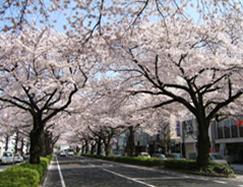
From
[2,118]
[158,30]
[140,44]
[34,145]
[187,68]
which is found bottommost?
[34,145]

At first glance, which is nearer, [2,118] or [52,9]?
[52,9]

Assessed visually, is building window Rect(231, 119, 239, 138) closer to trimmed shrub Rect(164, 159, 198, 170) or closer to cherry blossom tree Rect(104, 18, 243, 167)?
trimmed shrub Rect(164, 159, 198, 170)

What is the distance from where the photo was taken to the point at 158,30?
1297 cm

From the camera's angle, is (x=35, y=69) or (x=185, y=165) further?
(x=185, y=165)

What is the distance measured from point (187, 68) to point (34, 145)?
9737 mm

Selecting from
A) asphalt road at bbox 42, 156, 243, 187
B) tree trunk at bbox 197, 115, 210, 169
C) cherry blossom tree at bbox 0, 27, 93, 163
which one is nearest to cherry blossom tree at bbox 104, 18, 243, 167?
tree trunk at bbox 197, 115, 210, 169

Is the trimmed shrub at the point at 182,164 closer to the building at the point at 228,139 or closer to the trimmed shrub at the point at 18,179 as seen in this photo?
the trimmed shrub at the point at 18,179

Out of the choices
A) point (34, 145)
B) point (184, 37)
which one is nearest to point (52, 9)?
point (184, 37)

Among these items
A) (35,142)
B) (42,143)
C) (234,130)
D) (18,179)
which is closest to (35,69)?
(35,142)

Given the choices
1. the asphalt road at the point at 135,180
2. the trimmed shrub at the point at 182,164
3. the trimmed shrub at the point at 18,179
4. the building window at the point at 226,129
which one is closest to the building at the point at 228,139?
the building window at the point at 226,129

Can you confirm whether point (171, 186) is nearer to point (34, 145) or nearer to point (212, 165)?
point (212, 165)

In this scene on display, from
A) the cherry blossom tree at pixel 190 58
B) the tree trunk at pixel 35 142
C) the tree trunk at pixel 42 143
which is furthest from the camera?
the tree trunk at pixel 42 143

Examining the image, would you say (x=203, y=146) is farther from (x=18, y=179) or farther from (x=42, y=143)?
(x=42, y=143)

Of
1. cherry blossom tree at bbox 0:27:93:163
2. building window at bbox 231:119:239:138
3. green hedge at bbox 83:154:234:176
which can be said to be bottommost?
green hedge at bbox 83:154:234:176
